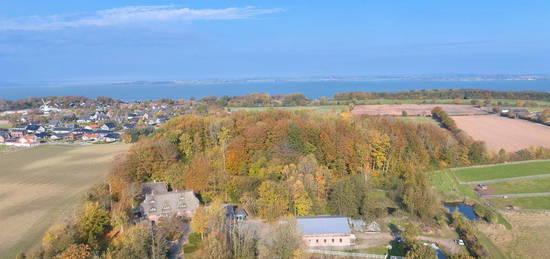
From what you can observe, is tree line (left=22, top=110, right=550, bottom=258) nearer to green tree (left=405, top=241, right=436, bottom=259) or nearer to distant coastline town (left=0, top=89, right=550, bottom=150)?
green tree (left=405, top=241, right=436, bottom=259)

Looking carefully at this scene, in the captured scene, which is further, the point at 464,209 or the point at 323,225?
the point at 464,209

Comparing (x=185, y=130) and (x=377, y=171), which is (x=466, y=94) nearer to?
(x=377, y=171)

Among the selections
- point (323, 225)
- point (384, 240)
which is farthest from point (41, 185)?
point (384, 240)

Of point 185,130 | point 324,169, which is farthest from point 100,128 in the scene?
point 324,169

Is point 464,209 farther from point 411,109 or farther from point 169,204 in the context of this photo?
point 411,109

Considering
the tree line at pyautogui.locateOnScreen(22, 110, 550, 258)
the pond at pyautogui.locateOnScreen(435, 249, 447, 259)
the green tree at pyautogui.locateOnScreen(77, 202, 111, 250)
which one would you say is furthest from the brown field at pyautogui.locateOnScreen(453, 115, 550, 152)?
the green tree at pyautogui.locateOnScreen(77, 202, 111, 250)

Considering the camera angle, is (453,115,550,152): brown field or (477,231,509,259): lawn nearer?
(477,231,509,259): lawn
